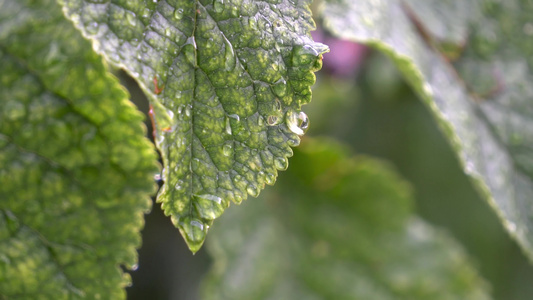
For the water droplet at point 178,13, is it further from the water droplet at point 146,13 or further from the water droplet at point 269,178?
the water droplet at point 269,178

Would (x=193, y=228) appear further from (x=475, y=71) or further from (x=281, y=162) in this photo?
(x=475, y=71)

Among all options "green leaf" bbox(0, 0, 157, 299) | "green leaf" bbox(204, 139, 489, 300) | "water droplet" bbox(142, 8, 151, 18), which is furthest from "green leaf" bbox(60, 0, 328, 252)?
"green leaf" bbox(204, 139, 489, 300)

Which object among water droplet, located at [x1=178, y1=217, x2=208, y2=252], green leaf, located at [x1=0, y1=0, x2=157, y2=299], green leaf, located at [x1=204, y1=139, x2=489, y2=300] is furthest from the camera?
green leaf, located at [x1=204, y1=139, x2=489, y2=300]

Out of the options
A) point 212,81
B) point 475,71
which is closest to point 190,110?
point 212,81

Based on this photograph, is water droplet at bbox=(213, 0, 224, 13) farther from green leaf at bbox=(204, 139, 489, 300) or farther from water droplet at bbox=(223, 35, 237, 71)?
green leaf at bbox=(204, 139, 489, 300)

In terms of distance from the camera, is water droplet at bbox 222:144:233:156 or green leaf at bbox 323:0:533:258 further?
green leaf at bbox 323:0:533:258

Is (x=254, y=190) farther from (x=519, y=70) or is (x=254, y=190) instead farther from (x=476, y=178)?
(x=519, y=70)

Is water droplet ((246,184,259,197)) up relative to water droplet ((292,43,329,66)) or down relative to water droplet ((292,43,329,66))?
down
